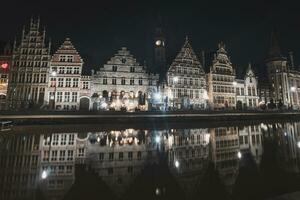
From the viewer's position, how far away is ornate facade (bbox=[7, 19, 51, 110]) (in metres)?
45.2

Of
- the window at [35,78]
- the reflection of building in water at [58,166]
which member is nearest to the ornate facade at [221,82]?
the window at [35,78]

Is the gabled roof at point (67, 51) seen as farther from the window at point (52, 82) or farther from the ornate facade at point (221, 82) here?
the ornate facade at point (221, 82)

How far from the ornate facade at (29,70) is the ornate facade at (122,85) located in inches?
446

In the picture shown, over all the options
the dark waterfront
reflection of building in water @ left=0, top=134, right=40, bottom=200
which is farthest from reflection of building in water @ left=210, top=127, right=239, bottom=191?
reflection of building in water @ left=0, top=134, right=40, bottom=200

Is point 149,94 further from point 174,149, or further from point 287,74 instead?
point 287,74

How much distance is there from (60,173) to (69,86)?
40130 mm

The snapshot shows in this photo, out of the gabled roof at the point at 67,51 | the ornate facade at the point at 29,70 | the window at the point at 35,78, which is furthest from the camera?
the gabled roof at the point at 67,51

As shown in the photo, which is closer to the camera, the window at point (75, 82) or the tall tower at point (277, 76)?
the window at point (75, 82)

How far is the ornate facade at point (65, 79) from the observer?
45.8 m

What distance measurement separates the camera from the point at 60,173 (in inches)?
378

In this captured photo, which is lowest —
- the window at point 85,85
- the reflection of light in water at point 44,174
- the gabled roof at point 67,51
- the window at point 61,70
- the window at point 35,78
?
the reflection of light in water at point 44,174

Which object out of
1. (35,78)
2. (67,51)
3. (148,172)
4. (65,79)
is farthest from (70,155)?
(67,51)

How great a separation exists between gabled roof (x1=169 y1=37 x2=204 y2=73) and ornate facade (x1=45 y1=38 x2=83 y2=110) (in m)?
24.3

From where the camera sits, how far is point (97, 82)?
1882 inches
